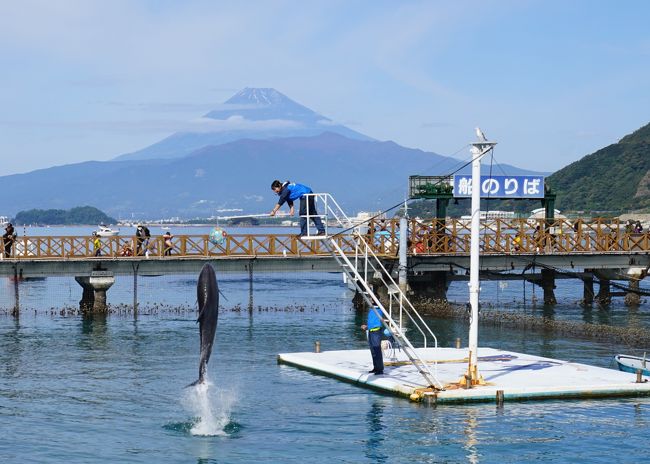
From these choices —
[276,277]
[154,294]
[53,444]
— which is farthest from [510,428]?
[276,277]

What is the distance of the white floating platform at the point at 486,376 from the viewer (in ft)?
83.1

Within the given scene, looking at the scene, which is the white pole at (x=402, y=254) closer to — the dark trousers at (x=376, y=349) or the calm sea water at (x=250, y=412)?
the calm sea water at (x=250, y=412)

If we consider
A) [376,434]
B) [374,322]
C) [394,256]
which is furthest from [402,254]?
[376,434]

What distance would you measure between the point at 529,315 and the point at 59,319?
69.2 ft

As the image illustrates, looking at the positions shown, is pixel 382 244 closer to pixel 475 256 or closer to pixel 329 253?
pixel 329 253

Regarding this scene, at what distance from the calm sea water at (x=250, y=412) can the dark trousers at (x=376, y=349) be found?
34.8 inches

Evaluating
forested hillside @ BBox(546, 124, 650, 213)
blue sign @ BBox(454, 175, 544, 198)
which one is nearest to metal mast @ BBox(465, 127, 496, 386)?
blue sign @ BBox(454, 175, 544, 198)

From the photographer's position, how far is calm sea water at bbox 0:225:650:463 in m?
21.1

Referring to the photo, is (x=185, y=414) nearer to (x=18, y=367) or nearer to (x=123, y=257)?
(x=18, y=367)

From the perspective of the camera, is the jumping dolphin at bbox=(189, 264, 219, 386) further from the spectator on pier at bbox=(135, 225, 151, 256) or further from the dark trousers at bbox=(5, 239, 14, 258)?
the dark trousers at bbox=(5, 239, 14, 258)

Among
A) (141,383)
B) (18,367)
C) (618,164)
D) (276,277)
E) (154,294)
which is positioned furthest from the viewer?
(618,164)

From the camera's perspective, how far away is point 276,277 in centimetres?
8350

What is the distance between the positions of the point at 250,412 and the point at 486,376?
6.62 metres

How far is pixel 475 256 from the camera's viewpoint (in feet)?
83.9
